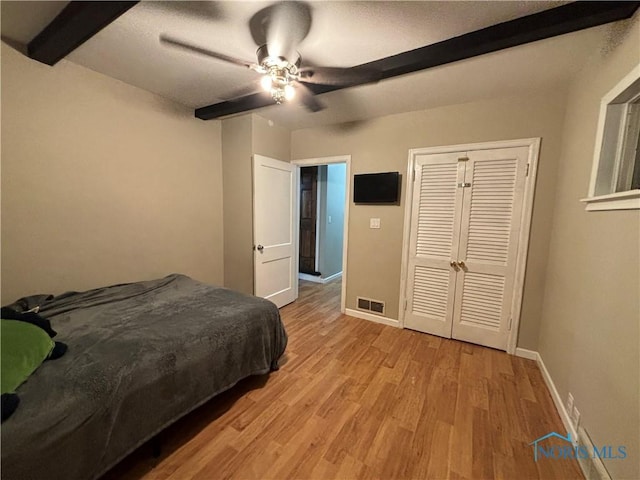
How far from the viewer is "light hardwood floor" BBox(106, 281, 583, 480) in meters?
1.36

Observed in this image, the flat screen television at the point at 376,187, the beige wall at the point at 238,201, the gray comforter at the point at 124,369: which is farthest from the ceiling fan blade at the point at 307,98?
the gray comforter at the point at 124,369

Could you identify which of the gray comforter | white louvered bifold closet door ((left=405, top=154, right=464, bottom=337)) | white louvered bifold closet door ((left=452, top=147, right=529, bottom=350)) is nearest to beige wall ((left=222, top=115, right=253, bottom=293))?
the gray comforter

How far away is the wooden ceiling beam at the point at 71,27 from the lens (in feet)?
4.34

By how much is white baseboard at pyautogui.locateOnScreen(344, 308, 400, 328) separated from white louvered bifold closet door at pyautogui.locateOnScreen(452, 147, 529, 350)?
70 cm

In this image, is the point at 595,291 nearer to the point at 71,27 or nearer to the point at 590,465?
the point at 590,465

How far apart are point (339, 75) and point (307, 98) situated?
536mm

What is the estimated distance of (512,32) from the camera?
147cm

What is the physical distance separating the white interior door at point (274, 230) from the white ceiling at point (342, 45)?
1001 mm

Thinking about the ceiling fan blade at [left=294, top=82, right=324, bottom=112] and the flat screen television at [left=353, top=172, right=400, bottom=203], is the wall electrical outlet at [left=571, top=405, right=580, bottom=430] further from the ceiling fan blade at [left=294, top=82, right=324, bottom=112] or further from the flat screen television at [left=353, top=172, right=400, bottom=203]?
the ceiling fan blade at [left=294, top=82, right=324, bottom=112]

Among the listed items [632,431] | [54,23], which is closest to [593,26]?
[632,431]

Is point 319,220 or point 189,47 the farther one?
point 319,220

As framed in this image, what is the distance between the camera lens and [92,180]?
86.7 inches

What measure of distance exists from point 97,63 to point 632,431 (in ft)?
12.9

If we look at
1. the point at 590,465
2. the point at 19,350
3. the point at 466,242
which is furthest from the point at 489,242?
the point at 19,350
